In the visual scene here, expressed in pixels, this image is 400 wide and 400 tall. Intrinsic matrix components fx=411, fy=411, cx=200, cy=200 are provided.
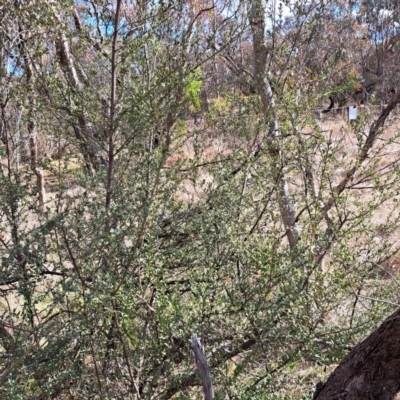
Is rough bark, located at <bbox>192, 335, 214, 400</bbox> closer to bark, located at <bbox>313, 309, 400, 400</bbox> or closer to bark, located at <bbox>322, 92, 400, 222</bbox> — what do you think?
bark, located at <bbox>313, 309, 400, 400</bbox>

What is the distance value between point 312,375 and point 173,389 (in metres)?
1.26

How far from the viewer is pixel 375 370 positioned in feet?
3.91

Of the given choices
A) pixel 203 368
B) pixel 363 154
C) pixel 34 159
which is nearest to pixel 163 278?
pixel 203 368

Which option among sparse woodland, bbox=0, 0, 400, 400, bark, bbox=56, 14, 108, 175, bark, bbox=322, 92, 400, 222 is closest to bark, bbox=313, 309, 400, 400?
sparse woodland, bbox=0, 0, 400, 400

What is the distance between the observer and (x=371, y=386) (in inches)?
46.7

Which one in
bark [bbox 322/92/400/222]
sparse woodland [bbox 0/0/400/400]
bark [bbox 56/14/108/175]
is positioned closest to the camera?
sparse woodland [bbox 0/0/400/400]

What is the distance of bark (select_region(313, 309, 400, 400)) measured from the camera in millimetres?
1152

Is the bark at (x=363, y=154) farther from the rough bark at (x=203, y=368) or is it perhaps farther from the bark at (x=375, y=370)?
the rough bark at (x=203, y=368)

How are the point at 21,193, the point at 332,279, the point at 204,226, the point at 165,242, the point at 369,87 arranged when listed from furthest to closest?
the point at 369,87
the point at 165,242
the point at 204,226
the point at 21,193
the point at 332,279

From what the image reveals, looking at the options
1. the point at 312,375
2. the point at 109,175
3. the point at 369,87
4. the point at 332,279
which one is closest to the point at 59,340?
the point at 109,175

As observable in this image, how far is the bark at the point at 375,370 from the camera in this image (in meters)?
1.15

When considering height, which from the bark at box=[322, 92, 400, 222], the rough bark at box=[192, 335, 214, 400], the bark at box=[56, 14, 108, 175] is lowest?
the rough bark at box=[192, 335, 214, 400]

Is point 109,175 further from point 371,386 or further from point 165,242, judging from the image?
point 371,386

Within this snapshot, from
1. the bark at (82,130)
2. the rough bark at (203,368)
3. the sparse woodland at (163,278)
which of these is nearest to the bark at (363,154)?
the sparse woodland at (163,278)
